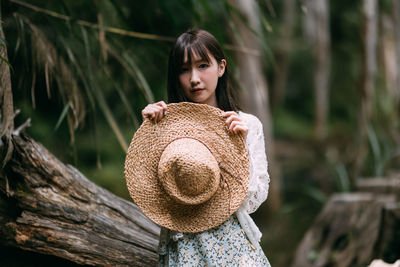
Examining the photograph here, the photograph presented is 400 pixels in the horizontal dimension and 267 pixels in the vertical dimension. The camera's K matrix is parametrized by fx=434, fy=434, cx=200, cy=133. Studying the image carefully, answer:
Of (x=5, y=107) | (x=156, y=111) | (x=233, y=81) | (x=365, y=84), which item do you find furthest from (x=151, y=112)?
(x=365, y=84)

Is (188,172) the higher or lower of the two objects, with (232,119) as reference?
lower

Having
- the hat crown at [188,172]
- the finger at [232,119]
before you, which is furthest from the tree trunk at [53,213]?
the finger at [232,119]

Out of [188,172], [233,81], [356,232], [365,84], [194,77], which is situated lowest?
[356,232]

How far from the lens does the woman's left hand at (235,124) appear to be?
193 centimetres

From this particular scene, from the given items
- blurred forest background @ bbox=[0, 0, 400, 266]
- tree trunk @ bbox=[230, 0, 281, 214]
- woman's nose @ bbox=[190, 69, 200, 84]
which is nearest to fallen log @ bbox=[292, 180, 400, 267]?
blurred forest background @ bbox=[0, 0, 400, 266]

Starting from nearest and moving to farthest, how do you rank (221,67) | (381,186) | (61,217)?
(221,67) < (61,217) < (381,186)

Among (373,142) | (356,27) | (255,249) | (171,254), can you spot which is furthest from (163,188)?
(356,27)

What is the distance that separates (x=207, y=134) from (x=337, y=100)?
12240 millimetres

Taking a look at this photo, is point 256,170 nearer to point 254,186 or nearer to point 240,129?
point 254,186

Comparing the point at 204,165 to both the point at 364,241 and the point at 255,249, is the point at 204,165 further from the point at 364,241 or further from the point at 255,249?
the point at 364,241

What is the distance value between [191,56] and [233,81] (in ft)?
4.62

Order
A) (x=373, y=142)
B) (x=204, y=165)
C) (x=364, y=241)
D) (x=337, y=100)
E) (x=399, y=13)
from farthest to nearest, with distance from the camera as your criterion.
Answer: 1. (x=337, y=100)
2. (x=399, y=13)
3. (x=373, y=142)
4. (x=364, y=241)
5. (x=204, y=165)

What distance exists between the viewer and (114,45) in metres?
3.23

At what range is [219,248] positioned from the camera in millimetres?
1975
